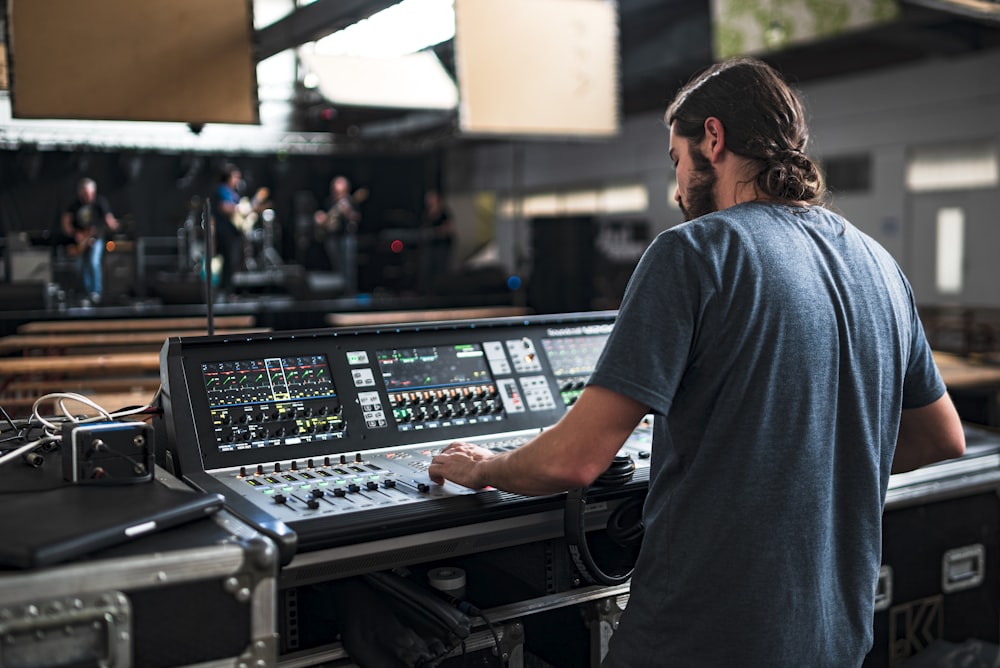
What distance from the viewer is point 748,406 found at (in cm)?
129

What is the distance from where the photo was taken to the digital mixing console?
151 centimetres

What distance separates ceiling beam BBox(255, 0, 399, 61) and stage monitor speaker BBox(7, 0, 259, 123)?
888 millimetres

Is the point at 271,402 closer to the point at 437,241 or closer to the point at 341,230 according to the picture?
the point at 437,241

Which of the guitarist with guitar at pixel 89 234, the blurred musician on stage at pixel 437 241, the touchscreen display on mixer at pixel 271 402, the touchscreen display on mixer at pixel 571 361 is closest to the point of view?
the touchscreen display on mixer at pixel 271 402

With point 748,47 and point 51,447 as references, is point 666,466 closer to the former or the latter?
point 51,447

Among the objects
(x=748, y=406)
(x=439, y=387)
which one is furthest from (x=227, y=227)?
(x=748, y=406)

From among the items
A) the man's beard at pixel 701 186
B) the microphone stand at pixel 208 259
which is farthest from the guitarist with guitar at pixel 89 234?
the man's beard at pixel 701 186

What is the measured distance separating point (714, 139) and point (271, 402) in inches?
38.9

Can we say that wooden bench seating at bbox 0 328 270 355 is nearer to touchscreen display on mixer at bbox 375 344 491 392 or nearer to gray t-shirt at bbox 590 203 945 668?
touchscreen display on mixer at bbox 375 344 491 392

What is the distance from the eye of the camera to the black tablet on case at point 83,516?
3.74 ft

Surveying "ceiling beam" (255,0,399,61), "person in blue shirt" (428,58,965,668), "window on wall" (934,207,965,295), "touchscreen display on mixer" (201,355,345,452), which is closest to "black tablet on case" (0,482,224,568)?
"touchscreen display on mixer" (201,355,345,452)

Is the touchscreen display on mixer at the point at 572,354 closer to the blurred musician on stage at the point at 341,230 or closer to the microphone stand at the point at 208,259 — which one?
the microphone stand at the point at 208,259

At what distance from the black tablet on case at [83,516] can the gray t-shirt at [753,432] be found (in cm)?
64

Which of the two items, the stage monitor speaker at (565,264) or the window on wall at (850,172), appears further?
the window on wall at (850,172)
